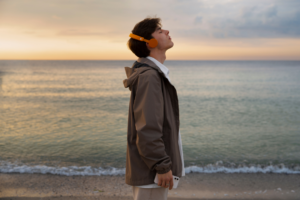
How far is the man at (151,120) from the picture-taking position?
145cm

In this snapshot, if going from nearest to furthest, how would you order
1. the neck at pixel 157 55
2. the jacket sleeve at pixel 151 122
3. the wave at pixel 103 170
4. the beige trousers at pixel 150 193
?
the jacket sleeve at pixel 151 122 → the beige trousers at pixel 150 193 → the neck at pixel 157 55 → the wave at pixel 103 170

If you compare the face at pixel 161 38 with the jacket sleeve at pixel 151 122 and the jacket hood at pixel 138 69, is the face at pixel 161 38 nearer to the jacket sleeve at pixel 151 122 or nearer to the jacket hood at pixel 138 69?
the jacket hood at pixel 138 69

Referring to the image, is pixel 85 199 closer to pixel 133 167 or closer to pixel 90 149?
pixel 133 167

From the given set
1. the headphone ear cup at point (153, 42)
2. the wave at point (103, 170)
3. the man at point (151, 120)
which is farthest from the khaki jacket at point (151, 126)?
the wave at point (103, 170)

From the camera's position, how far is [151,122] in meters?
1.43

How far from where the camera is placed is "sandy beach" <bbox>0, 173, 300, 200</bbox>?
11.9 feet

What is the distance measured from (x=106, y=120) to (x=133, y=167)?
9886mm

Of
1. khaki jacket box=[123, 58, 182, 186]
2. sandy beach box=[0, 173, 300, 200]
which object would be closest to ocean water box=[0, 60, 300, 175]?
sandy beach box=[0, 173, 300, 200]

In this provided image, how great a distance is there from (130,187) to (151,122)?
2951 millimetres

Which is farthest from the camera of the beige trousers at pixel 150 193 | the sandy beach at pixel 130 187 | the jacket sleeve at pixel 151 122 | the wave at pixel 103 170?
the wave at pixel 103 170

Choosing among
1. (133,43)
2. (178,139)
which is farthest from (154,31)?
(178,139)

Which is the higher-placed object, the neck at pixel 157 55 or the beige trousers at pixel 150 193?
the neck at pixel 157 55

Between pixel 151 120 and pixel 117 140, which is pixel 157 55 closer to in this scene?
pixel 151 120

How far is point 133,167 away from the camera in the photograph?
5.35 ft
